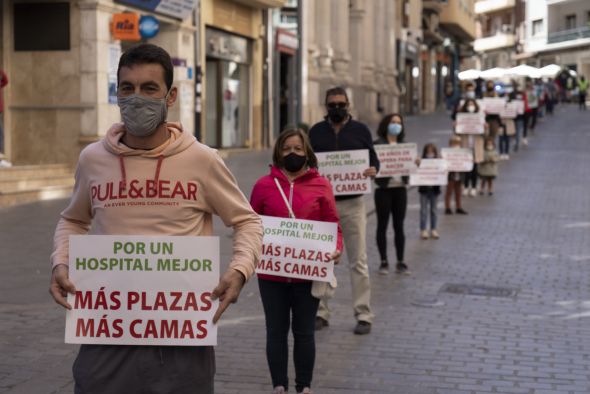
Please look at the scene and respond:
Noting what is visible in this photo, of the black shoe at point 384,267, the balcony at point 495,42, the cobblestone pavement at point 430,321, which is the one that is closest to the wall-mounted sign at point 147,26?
the cobblestone pavement at point 430,321

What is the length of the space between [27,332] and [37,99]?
12.5 meters

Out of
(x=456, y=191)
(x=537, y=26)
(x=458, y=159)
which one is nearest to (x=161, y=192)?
(x=458, y=159)

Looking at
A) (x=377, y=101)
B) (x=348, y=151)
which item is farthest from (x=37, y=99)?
(x=377, y=101)

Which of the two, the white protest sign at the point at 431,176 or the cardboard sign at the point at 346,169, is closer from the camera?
the cardboard sign at the point at 346,169

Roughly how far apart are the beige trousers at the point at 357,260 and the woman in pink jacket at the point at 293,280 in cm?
157

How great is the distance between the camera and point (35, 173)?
17.7 meters

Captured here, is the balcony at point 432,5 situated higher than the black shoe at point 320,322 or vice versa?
the balcony at point 432,5

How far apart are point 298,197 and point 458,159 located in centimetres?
1049

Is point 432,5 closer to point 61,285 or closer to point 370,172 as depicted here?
point 370,172

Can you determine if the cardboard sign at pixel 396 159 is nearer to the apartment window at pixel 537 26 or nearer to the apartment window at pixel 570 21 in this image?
A: the apartment window at pixel 570 21

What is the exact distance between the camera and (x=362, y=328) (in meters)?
8.05

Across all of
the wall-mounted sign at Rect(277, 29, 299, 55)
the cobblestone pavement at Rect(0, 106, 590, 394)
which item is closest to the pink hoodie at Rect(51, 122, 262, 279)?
the cobblestone pavement at Rect(0, 106, 590, 394)

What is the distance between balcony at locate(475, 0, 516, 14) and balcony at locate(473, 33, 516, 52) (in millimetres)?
2617

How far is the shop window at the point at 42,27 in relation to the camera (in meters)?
19.3
